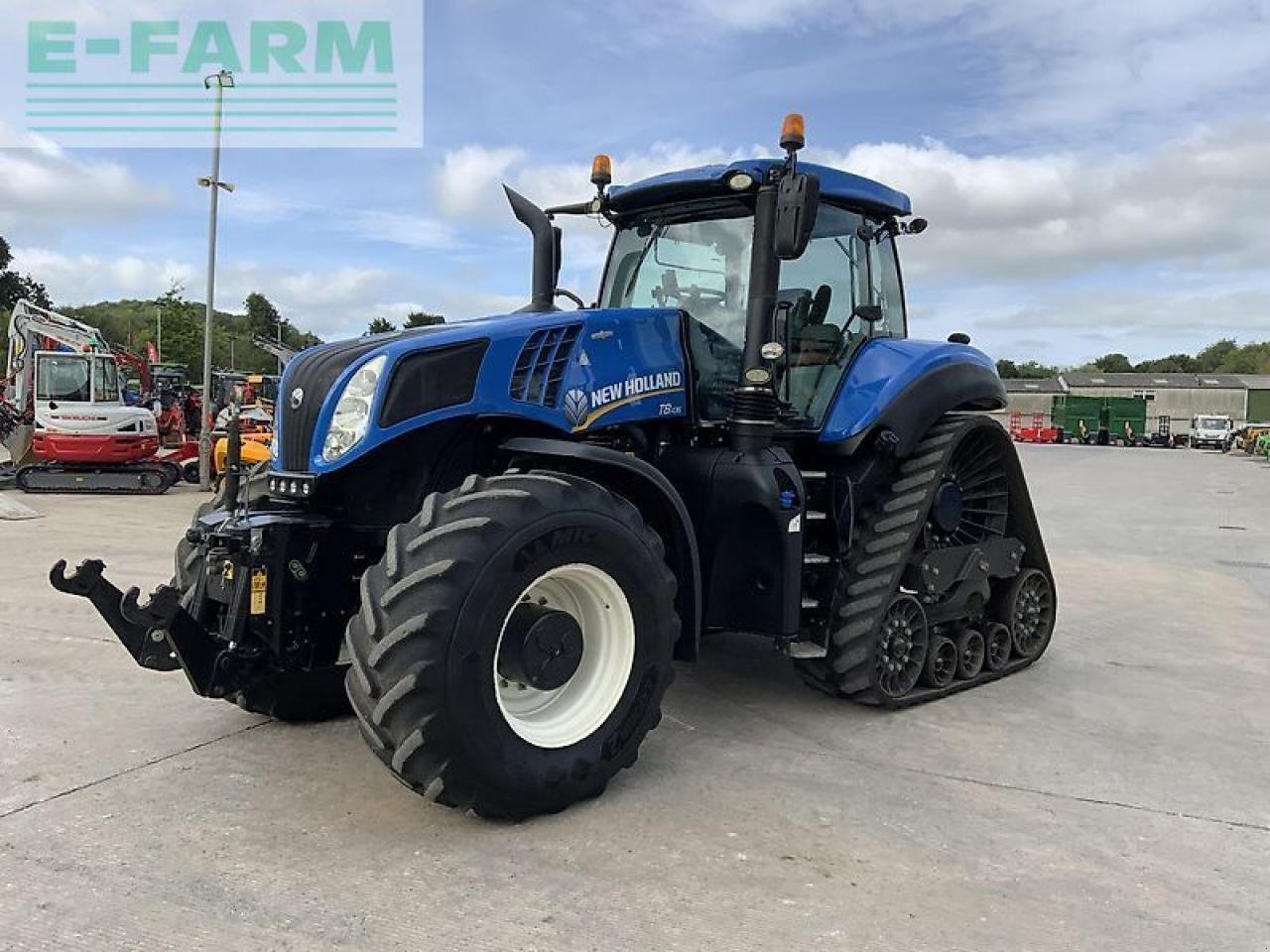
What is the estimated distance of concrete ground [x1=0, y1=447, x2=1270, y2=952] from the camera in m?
3.09

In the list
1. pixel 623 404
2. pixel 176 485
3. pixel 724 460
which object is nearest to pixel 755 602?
pixel 724 460

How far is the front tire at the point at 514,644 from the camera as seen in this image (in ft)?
11.2

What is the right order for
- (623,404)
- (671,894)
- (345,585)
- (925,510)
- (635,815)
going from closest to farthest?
(671,894) < (635,815) < (345,585) < (623,404) < (925,510)

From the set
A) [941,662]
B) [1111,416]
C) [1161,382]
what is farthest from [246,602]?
[1161,382]

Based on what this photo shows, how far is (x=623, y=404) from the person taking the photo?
14.9ft

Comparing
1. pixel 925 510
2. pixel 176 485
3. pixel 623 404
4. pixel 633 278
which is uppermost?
pixel 633 278

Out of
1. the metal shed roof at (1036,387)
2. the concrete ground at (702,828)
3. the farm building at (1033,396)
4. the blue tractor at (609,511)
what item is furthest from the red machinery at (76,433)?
the metal shed roof at (1036,387)

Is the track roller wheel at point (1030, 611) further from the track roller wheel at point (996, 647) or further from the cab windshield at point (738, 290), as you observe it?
the cab windshield at point (738, 290)

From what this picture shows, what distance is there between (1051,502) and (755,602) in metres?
14.8

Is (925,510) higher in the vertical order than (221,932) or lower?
higher

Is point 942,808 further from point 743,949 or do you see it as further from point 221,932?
point 221,932

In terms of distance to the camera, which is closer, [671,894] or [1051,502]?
[671,894]

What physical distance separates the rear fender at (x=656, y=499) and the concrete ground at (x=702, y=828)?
2.04 ft

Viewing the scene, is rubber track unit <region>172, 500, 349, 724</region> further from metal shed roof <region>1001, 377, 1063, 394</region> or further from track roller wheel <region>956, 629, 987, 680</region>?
metal shed roof <region>1001, 377, 1063, 394</region>
